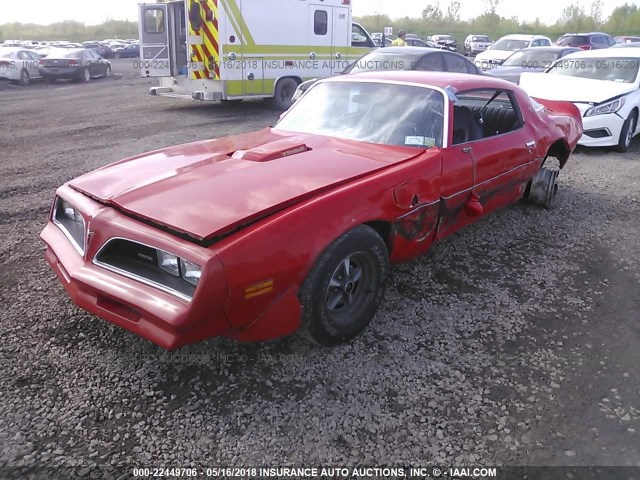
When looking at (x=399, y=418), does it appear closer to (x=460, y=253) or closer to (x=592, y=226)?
(x=460, y=253)

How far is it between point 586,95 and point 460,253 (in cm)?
542

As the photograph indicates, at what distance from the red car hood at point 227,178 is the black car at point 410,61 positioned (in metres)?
5.94

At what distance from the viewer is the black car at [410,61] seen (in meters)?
9.43

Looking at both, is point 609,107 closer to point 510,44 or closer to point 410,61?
point 410,61

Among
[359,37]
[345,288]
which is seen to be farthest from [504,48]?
[345,288]

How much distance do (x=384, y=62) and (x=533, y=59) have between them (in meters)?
5.36

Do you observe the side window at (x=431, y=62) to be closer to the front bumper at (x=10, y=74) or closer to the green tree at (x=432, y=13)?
the front bumper at (x=10, y=74)

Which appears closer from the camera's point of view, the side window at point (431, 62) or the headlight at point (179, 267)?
the headlight at point (179, 267)

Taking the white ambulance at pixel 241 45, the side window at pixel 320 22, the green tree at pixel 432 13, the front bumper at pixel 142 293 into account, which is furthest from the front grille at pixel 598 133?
the green tree at pixel 432 13

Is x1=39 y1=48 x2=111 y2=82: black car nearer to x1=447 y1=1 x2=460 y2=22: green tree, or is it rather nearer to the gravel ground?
the gravel ground

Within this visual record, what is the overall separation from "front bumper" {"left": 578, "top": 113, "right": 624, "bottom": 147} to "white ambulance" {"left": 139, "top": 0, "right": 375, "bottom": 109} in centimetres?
676

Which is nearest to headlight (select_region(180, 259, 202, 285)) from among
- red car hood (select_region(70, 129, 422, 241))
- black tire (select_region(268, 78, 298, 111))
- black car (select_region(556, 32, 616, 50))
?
red car hood (select_region(70, 129, 422, 241))

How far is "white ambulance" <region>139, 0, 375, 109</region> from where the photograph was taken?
1077 cm

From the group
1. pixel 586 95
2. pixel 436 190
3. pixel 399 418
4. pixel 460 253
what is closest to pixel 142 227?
pixel 399 418
